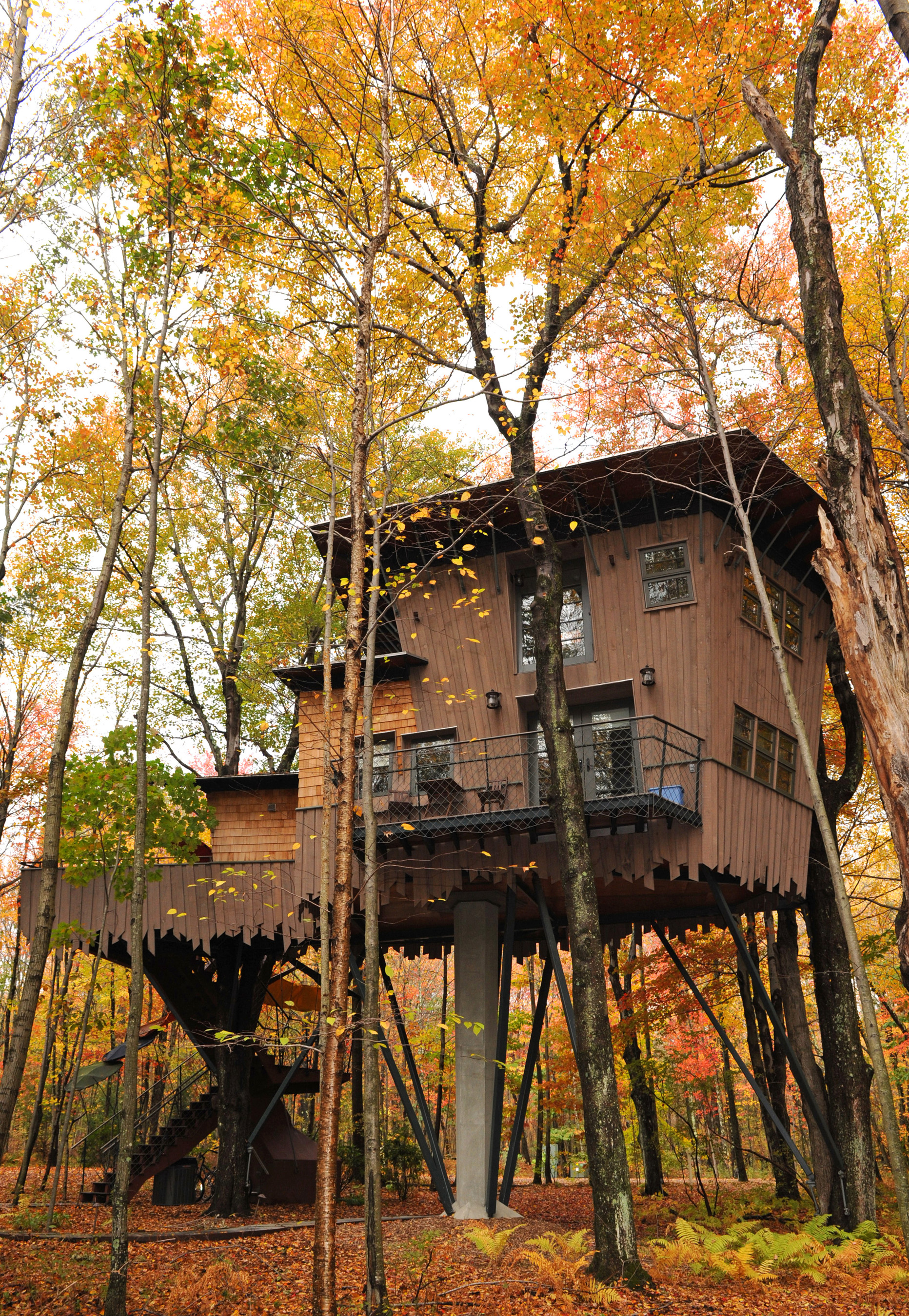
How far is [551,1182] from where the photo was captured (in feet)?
99.1

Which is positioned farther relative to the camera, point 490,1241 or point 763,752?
point 763,752

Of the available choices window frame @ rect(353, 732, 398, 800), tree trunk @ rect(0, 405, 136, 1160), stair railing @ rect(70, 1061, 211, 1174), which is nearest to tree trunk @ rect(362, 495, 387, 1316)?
stair railing @ rect(70, 1061, 211, 1174)

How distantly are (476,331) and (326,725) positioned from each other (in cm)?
764

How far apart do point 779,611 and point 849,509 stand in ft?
28.5

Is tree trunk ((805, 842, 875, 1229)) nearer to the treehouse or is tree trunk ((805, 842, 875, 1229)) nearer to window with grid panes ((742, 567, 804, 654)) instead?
the treehouse

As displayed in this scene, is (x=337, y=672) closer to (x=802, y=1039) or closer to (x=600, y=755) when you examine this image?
(x=600, y=755)

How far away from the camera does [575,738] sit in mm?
16438

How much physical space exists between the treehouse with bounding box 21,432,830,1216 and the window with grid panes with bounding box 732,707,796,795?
5 cm

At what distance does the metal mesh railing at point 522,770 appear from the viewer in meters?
14.9

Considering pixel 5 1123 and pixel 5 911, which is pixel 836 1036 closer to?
pixel 5 1123

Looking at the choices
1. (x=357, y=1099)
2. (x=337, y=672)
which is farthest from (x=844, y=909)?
(x=357, y=1099)

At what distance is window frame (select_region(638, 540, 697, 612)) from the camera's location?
1571 cm

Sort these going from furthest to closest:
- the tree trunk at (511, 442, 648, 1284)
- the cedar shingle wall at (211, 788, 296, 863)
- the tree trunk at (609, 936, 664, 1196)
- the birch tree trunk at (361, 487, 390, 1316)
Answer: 1. the tree trunk at (609, 936, 664, 1196)
2. the cedar shingle wall at (211, 788, 296, 863)
3. the tree trunk at (511, 442, 648, 1284)
4. the birch tree trunk at (361, 487, 390, 1316)

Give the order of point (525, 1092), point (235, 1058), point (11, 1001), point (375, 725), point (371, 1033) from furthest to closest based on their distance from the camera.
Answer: point (11, 1001)
point (375, 725)
point (235, 1058)
point (525, 1092)
point (371, 1033)
